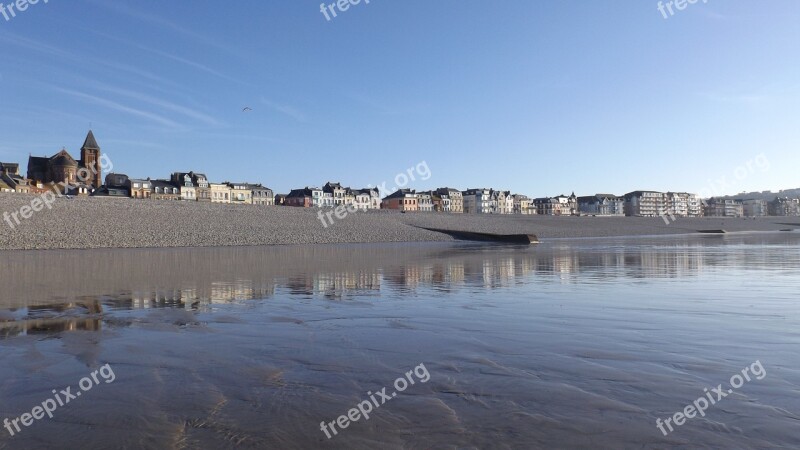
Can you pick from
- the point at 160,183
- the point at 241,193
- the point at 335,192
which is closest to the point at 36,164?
the point at 160,183

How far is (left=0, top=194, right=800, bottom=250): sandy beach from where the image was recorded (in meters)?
45.3

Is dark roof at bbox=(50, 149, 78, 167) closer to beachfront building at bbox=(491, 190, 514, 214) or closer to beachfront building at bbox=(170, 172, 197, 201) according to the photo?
beachfront building at bbox=(170, 172, 197, 201)

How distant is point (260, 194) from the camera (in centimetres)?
14612

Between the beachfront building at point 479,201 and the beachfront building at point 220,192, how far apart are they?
8374cm

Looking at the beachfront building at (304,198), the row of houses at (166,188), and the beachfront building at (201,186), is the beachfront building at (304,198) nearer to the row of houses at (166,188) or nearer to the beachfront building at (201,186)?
the row of houses at (166,188)

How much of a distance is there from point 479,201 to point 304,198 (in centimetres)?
6676

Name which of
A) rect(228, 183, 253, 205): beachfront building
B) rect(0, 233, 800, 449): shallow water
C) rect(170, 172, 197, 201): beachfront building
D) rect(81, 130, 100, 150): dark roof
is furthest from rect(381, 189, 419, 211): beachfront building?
rect(0, 233, 800, 449): shallow water

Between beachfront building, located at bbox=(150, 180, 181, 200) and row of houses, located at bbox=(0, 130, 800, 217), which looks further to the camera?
beachfront building, located at bbox=(150, 180, 181, 200)

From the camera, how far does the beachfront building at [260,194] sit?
474 ft

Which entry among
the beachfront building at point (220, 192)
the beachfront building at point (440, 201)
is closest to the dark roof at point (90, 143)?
the beachfront building at point (220, 192)

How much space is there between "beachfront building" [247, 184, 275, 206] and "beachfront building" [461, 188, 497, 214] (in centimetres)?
7132

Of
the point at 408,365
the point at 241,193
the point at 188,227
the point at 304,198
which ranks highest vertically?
the point at 241,193

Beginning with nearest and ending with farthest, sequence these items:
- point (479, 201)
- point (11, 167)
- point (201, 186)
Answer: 1. point (11, 167)
2. point (201, 186)
3. point (479, 201)

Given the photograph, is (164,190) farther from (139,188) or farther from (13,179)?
(13,179)
